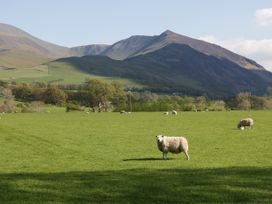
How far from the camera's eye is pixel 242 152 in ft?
109

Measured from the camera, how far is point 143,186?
1917cm

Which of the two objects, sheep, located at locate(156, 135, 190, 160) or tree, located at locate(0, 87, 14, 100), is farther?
tree, located at locate(0, 87, 14, 100)

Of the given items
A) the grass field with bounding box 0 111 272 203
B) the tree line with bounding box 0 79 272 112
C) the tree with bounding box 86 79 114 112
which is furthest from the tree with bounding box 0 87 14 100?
the grass field with bounding box 0 111 272 203

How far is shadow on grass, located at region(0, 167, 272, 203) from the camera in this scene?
17.0 m

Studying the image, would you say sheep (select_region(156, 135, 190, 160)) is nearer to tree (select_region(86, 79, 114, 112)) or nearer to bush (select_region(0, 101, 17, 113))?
bush (select_region(0, 101, 17, 113))

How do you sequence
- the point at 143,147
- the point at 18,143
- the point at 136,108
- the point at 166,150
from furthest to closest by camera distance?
the point at 136,108 < the point at 18,143 < the point at 143,147 < the point at 166,150

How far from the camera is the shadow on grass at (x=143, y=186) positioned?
669 inches

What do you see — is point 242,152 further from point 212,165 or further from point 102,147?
point 102,147

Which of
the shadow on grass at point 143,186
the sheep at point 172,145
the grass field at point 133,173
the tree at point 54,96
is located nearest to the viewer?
the shadow on grass at point 143,186

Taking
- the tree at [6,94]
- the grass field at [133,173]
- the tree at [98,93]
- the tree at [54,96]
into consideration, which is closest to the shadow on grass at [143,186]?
the grass field at [133,173]

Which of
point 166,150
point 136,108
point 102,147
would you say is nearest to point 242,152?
point 166,150

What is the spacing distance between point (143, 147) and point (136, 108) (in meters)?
111

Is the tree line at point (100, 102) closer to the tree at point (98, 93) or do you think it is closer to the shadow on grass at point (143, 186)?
the tree at point (98, 93)

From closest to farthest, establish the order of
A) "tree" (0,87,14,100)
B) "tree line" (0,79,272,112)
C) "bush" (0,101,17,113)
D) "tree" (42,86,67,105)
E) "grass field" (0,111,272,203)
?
1. "grass field" (0,111,272,203)
2. "bush" (0,101,17,113)
3. "tree line" (0,79,272,112)
4. "tree" (42,86,67,105)
5. "tree" (0,87,14,100)
